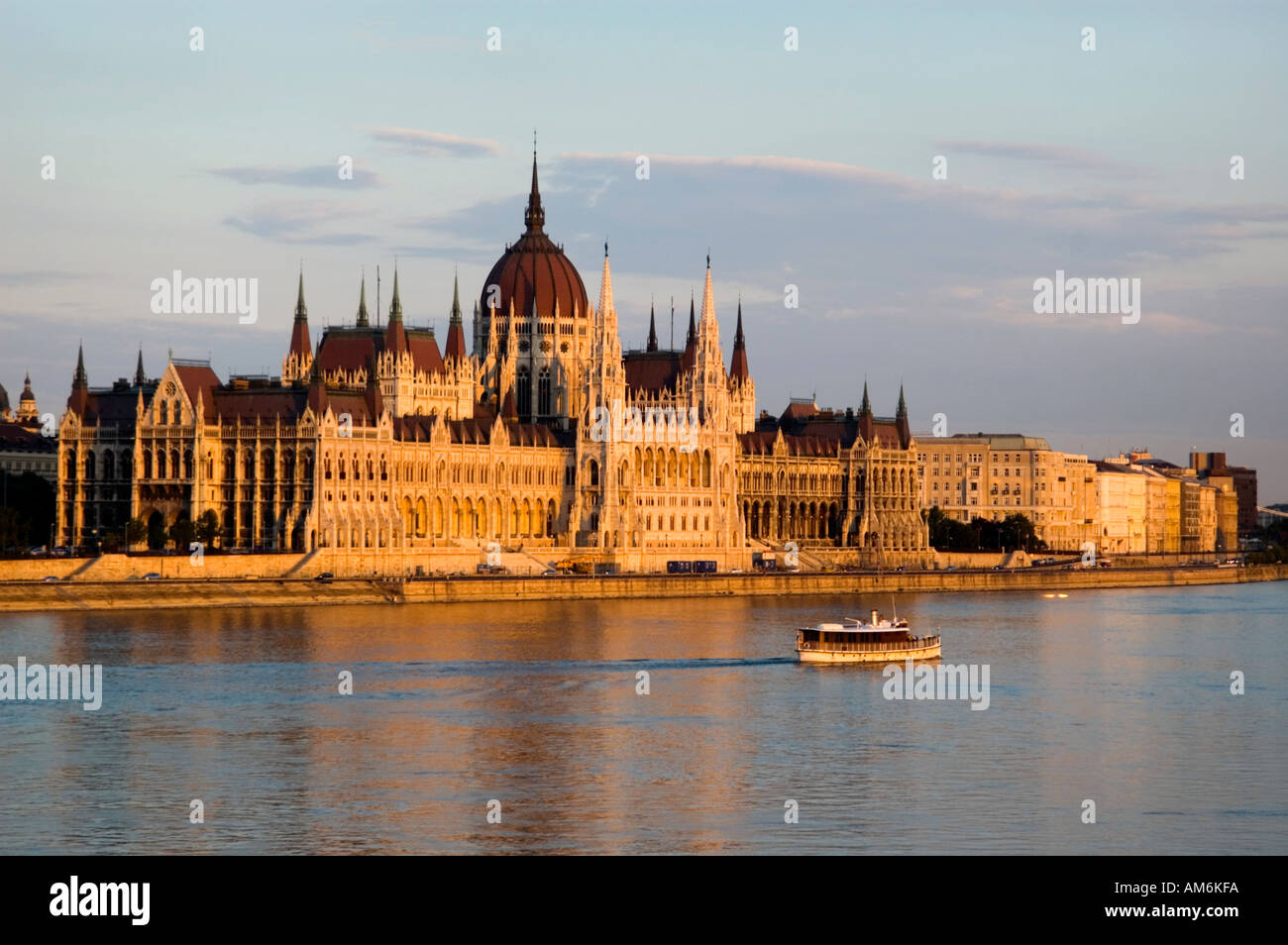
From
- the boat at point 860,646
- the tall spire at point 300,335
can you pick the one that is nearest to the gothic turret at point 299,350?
the tall spire at point 300,335

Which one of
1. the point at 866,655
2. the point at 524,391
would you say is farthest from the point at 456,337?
the point at 866,655

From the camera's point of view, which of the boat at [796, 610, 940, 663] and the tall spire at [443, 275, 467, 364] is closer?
the boat at [796, 610, 940, 663]

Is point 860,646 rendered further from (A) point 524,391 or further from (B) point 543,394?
(A) point 524,391

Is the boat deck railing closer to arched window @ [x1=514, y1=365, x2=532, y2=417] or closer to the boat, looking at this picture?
the boat

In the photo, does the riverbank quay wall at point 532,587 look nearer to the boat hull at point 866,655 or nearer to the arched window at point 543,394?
the arched window at point 543,394

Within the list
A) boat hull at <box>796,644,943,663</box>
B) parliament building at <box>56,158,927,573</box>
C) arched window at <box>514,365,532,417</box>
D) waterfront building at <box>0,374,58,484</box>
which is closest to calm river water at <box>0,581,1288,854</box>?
boat hull at <box>796,644,943,663</box>

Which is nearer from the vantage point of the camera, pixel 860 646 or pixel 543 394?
pixel 860 646
